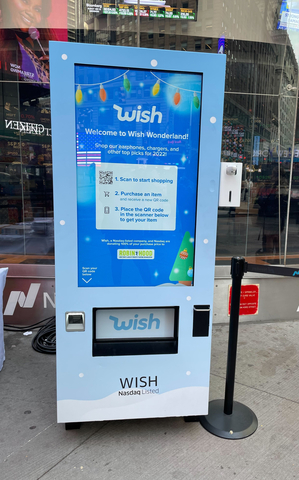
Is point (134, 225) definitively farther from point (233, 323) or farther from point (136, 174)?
point (233, 323)

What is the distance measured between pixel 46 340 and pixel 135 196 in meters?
2.54

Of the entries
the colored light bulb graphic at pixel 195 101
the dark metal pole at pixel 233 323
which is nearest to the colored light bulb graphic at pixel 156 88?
the colored light bulb graphic at pixel 195 101

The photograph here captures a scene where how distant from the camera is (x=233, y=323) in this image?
8.42 ft

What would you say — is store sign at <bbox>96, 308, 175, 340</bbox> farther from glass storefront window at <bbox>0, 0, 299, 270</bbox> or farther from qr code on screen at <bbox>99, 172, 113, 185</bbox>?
glass storefront window at <bbox>0, 0, 299, 270</bbox>

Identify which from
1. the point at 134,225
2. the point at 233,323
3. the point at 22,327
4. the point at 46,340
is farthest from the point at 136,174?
the point at 22,327

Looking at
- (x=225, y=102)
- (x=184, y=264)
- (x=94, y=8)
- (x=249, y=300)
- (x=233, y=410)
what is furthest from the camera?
(x=225, y=102)

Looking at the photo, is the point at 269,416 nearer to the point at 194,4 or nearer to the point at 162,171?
the point at 162,171

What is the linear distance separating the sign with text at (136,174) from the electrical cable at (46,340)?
1900 mm

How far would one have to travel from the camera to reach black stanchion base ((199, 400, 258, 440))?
2.49 meters

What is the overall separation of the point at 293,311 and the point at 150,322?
323cm

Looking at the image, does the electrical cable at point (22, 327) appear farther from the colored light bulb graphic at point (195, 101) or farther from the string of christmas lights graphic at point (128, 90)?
the colored light bulb graphic at point (195, 101)

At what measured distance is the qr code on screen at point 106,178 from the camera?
216 centimetres

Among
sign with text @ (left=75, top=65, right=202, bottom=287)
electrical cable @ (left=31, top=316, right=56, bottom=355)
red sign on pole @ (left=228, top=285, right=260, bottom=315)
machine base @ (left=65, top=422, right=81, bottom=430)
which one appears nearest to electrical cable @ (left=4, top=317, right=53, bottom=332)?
electrical cable @ (left=31, top=316, right=56, bottom=355)

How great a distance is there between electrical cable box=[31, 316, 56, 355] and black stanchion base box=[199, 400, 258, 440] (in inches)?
75.0
